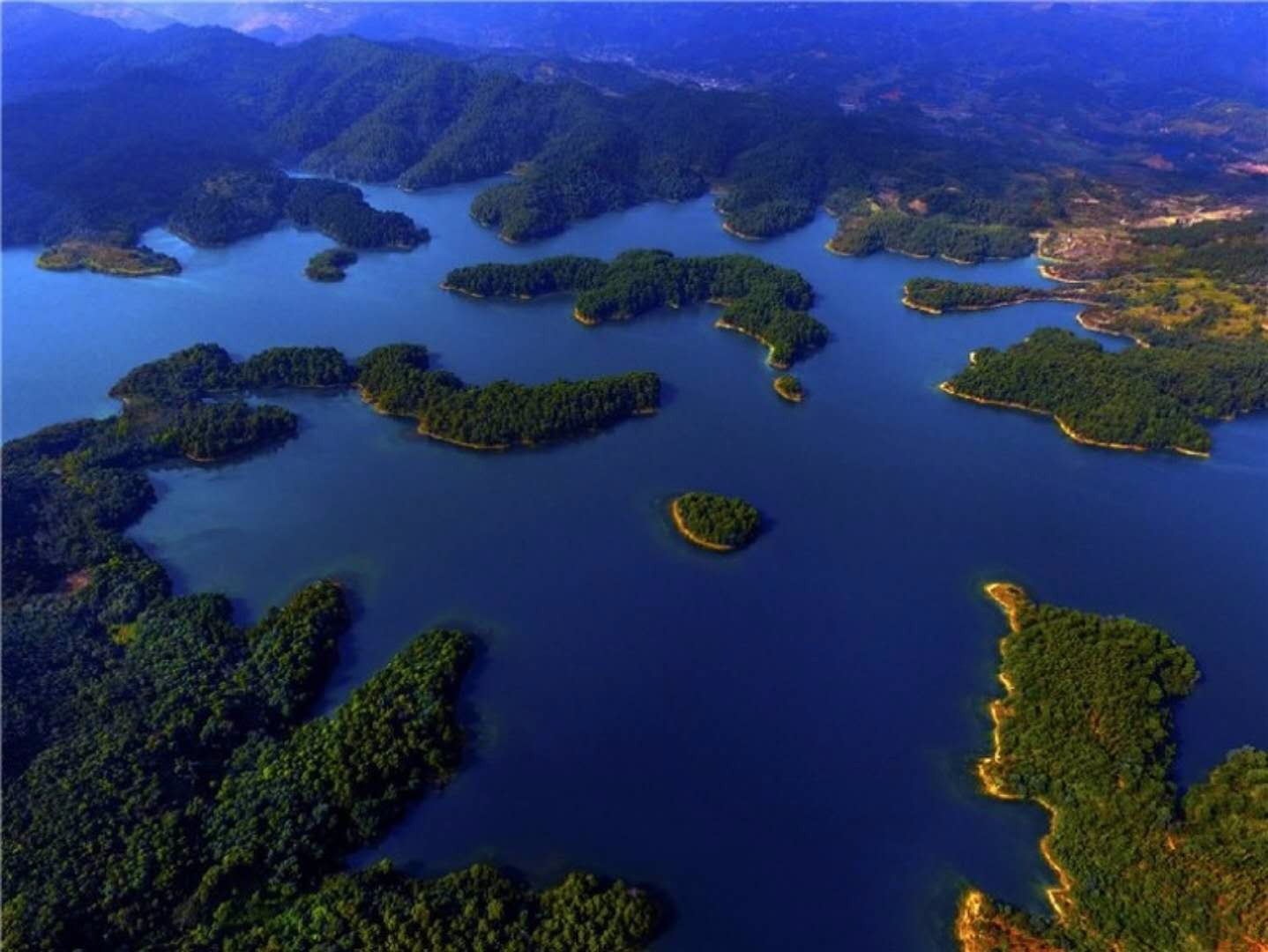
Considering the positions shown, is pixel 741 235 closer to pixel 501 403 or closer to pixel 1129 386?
pixel 1129 386

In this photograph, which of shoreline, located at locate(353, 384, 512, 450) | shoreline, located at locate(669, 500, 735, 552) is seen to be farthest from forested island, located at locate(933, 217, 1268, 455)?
shoreline, located at locate(353, 384, 512, 450)

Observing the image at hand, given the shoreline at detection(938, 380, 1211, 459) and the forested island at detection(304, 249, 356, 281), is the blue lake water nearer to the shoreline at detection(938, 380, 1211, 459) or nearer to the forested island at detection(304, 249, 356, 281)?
the shoreline at detection(938, 380, 1211, 459)

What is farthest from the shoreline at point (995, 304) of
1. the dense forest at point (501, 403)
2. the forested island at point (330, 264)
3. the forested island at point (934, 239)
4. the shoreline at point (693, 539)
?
the forested island at point (330, 264)

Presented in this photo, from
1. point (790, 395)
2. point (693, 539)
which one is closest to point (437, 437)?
point (693, 539)

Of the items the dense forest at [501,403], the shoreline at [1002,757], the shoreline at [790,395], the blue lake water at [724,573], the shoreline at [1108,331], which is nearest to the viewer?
the shoreline at [1002,757]

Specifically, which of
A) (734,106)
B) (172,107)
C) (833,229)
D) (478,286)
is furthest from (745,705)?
(172,107)

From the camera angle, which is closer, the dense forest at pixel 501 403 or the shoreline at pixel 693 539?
the shoreline at pixel 693 539

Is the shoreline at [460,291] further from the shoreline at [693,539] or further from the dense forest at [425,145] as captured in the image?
the shoreline at [693,539]
